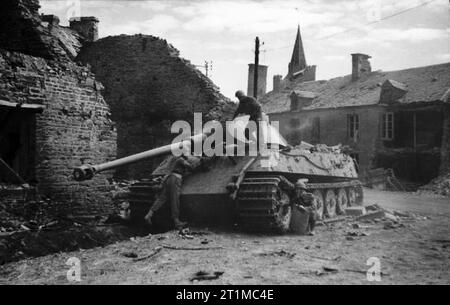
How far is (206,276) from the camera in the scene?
5.21 meters

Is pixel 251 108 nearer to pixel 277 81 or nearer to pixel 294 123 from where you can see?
pixel 294 123

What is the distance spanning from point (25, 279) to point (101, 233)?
294 cm

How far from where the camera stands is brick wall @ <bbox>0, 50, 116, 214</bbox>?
8.88 m

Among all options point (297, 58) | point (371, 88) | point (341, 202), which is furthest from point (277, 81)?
point (341, 202)

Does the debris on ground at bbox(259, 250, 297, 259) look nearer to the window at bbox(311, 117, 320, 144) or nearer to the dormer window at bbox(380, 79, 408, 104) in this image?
the dormer window at bbox(380, 79, 408, 104)

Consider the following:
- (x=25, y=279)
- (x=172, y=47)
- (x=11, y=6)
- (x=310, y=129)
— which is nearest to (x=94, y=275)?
(x=25, y=279)

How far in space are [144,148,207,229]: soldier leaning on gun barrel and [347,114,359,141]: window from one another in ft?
68.6

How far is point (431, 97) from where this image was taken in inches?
968

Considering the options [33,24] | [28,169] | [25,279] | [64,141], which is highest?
[33,24]

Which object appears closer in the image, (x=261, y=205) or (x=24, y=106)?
(x=261, y=205)

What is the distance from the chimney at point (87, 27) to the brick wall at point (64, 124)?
9900 mm

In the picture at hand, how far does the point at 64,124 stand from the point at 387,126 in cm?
2177

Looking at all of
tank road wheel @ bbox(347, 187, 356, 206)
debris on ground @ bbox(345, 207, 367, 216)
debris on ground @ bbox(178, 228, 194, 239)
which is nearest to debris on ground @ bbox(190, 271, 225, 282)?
debris on ground @ bbox(178, 228, 194, 239)
